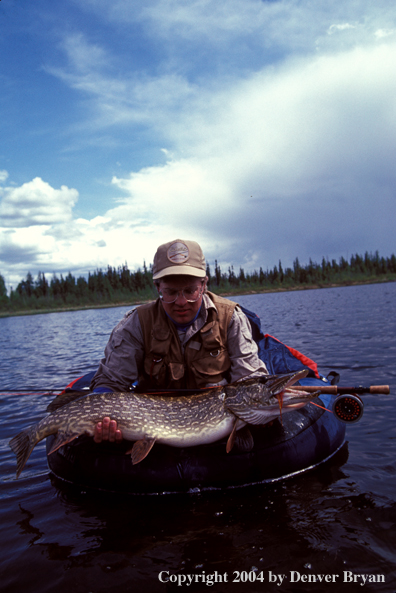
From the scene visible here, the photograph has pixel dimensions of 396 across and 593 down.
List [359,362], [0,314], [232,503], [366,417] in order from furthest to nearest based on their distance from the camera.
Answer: [0,314] → [359,362] → [366,417] → [232,503]

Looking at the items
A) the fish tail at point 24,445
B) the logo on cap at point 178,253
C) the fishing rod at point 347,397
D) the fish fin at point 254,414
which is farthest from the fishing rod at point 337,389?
the fish tail at point 24,445

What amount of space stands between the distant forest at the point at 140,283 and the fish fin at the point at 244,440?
7793 centimetres

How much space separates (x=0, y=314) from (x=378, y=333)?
76778mm

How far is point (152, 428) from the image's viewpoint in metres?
3.28

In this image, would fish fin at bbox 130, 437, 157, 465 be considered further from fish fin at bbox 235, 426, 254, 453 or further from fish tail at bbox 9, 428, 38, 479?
fish tail at bbox 9, 428, 38, 479

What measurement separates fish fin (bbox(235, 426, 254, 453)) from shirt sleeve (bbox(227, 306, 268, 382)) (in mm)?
493

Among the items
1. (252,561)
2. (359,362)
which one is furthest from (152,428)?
(359,362)

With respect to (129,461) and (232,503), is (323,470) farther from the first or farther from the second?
(129,461)

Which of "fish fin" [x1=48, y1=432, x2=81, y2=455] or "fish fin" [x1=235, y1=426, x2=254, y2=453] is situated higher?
"fish fin" [x1=48, y1=432, x2=81, y2=455]

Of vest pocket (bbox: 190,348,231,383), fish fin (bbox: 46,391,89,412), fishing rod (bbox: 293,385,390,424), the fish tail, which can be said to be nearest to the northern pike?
the fish tail

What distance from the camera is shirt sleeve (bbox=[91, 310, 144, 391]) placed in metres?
3.74

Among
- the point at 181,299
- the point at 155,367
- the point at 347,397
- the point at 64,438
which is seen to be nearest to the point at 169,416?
the point at 155,367

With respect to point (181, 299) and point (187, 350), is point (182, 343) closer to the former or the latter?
point (187, 350)

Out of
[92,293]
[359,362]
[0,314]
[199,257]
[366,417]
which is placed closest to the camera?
[199,257]
